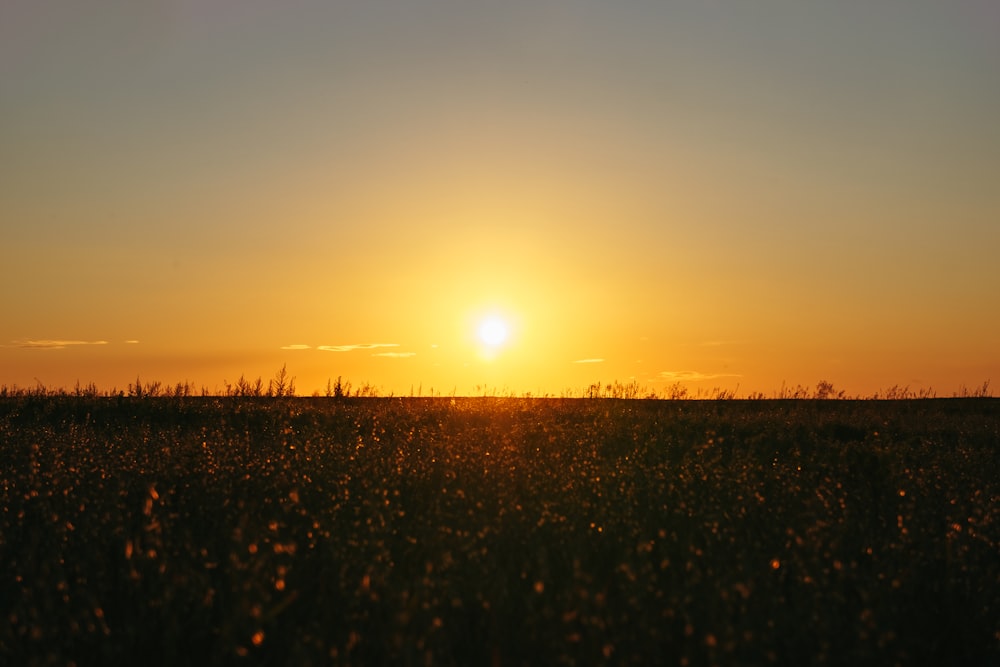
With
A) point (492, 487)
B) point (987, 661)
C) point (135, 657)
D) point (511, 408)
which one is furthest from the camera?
point (511, 408)

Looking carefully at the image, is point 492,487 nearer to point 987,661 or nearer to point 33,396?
point 987,661

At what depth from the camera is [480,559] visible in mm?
4105

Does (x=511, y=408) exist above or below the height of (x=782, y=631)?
above

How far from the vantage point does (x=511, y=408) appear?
1350 cm

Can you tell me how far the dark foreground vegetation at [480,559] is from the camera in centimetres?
329

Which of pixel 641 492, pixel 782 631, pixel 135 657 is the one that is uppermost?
pixel 641 492

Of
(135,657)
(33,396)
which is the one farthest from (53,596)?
(33,396)

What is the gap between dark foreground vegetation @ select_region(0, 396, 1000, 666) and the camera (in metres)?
3.29

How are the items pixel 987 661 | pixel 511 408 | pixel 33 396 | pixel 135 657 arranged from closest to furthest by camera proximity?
1. pixel 135 657
2. pixel 987 661
3. pixel 511 408
4. pixel 33 396

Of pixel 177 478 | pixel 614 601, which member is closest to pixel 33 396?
pixel 177 478

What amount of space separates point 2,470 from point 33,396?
10.9 metres

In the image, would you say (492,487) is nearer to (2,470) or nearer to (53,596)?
(53,596)

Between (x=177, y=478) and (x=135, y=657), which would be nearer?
(x=135, y=657)

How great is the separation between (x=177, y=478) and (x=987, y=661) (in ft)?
17.1
